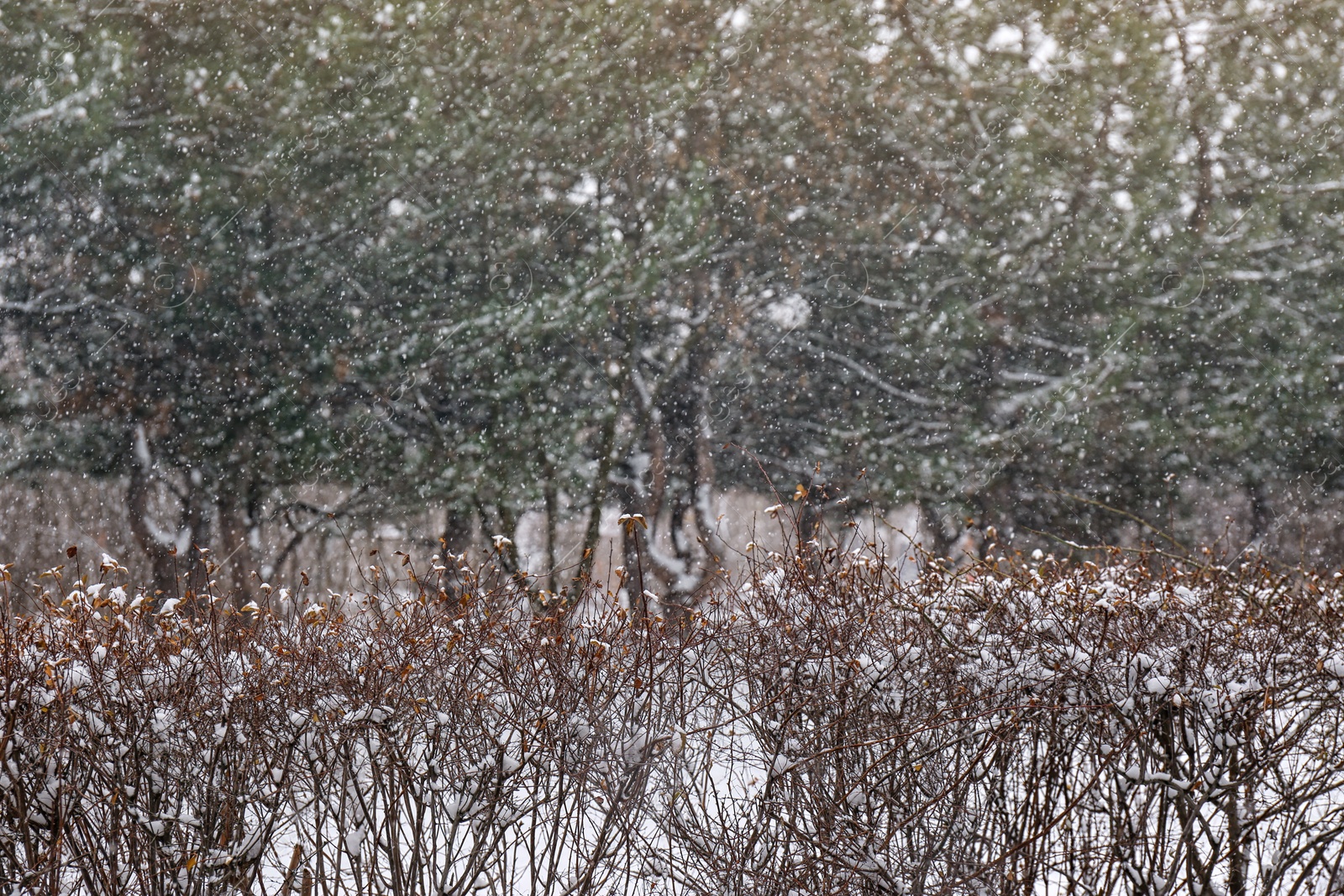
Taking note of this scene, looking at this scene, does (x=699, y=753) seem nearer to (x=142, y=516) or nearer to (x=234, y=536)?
(x=234, y=536)

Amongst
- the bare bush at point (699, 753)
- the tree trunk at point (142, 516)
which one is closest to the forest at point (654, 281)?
the tree trunk at point (142, 516)

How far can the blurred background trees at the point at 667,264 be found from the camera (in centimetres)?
851

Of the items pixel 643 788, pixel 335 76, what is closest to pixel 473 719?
pixel 643 788

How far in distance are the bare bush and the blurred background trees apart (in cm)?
531

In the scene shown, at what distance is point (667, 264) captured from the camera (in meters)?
8.94

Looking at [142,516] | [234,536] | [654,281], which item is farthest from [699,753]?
[142,516]

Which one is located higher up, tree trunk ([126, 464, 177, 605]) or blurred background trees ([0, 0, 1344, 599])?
blurred background trees ([0, 0, 1344, 599])

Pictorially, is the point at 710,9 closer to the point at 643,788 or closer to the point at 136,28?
the point at 136,28

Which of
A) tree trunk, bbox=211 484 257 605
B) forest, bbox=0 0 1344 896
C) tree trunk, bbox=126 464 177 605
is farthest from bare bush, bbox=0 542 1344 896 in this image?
tree trunk, bbox=126 464 177 605

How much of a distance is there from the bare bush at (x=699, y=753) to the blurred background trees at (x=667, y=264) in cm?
531

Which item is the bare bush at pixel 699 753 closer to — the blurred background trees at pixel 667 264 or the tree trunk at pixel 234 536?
the blurred background trees at pixel 667 264

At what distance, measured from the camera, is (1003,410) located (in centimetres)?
858

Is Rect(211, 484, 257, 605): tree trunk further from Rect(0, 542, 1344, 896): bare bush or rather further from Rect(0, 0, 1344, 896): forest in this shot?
Rect(0, 542, 1344, 896): bare bush

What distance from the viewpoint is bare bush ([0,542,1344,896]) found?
2.62m
